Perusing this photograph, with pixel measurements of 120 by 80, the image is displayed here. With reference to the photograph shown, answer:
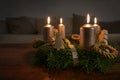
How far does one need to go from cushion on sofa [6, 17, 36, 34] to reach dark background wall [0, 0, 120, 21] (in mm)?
313

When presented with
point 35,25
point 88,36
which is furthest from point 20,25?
point 88,36

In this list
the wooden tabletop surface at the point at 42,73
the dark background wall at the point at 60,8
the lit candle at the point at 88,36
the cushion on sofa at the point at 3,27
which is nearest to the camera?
the wooden tabletop surface at the point at 42,73

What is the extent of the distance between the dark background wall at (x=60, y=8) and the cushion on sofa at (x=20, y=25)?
313 millimetres

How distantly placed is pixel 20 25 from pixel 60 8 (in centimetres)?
85

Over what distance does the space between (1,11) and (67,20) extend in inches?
47.8

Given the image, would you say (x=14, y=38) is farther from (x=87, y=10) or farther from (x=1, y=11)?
(x=87, y=10)

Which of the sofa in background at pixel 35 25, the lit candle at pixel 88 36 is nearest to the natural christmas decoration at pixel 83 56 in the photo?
the lit candle at pixel 88 36

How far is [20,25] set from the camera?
376 cm

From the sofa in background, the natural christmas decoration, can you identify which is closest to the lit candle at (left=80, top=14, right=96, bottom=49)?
the natural christmas decoration

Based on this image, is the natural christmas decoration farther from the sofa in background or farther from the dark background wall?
the dark background wall

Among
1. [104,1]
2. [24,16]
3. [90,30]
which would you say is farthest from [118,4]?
[90,30]

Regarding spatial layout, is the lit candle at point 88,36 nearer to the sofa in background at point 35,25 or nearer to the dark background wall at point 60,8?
the sofa in background at point 35,25

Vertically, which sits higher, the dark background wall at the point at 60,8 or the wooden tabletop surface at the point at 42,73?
the dark background wall at the point at 60,8

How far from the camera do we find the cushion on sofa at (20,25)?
148 inches
